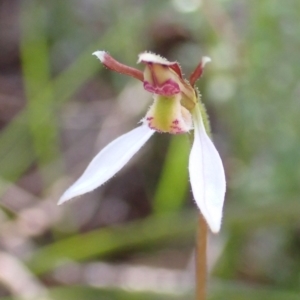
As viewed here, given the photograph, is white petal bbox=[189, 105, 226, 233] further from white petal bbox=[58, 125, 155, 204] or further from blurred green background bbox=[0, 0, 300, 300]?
blurred green background bbox=[0, 0, 300, 300]

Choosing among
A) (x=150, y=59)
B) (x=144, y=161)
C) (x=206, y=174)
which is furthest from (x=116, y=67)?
(x=144, y=161)

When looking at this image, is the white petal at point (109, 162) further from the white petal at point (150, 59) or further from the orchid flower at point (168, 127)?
the white petal at point (150, 59)

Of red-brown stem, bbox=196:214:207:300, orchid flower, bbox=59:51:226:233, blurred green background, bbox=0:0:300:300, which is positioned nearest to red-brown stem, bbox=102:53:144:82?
orchid flower, bbox=59:51:226:233

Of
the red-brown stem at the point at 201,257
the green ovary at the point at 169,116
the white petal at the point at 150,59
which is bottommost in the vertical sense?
the red-brown stem at the point at 201,257

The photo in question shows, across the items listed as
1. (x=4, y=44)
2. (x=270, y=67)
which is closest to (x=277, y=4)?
(x=270, y=67)

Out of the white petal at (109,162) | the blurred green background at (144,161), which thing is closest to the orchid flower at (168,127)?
the white petal at (109,162)

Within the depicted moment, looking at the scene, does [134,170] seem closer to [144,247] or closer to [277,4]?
[144,247]

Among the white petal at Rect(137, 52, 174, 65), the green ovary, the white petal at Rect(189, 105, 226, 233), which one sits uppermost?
the white petal at Rect(137, 52, 174, 65)

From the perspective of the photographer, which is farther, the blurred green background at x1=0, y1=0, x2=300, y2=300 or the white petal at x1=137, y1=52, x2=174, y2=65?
the blurred green background at x1=0, y1=0, x2=300, y2=300
